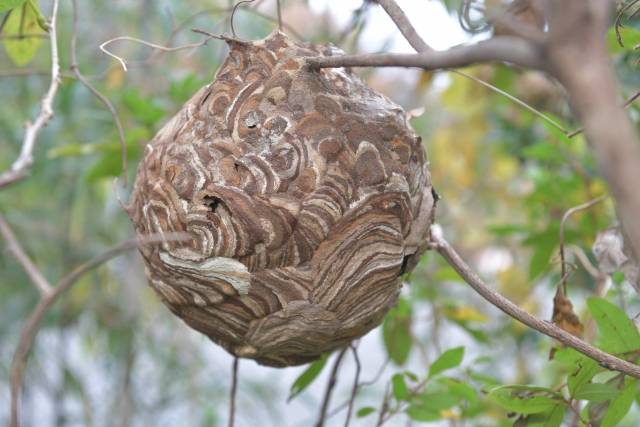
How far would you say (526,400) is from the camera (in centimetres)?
77

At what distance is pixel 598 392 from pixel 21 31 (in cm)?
106

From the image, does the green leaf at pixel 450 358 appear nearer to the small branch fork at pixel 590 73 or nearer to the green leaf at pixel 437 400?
the green leaf at pixel 437 400

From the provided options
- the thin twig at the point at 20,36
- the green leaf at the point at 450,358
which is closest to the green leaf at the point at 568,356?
the green leaf at the point at 450,358

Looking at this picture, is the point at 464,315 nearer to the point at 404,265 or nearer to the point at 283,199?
the point at 404,265

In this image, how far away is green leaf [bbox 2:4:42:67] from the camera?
3.29ft

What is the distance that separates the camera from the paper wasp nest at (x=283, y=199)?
0.70 meters

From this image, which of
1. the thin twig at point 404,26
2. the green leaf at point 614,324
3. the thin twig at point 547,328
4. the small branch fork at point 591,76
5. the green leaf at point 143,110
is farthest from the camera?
the green leaf at point 143,110

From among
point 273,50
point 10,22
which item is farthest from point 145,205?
point 10,22

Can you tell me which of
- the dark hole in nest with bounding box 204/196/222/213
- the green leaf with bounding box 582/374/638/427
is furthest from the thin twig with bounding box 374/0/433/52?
the green leaf with bounding box 582/374/638/427

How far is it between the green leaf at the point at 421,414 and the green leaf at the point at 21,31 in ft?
3.12

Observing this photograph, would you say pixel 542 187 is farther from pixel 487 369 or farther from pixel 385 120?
pixel 487 369

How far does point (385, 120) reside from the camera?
73cm

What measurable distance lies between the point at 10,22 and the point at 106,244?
193 cm

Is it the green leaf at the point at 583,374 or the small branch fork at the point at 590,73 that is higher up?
the small branch fork at the point at 590,73
